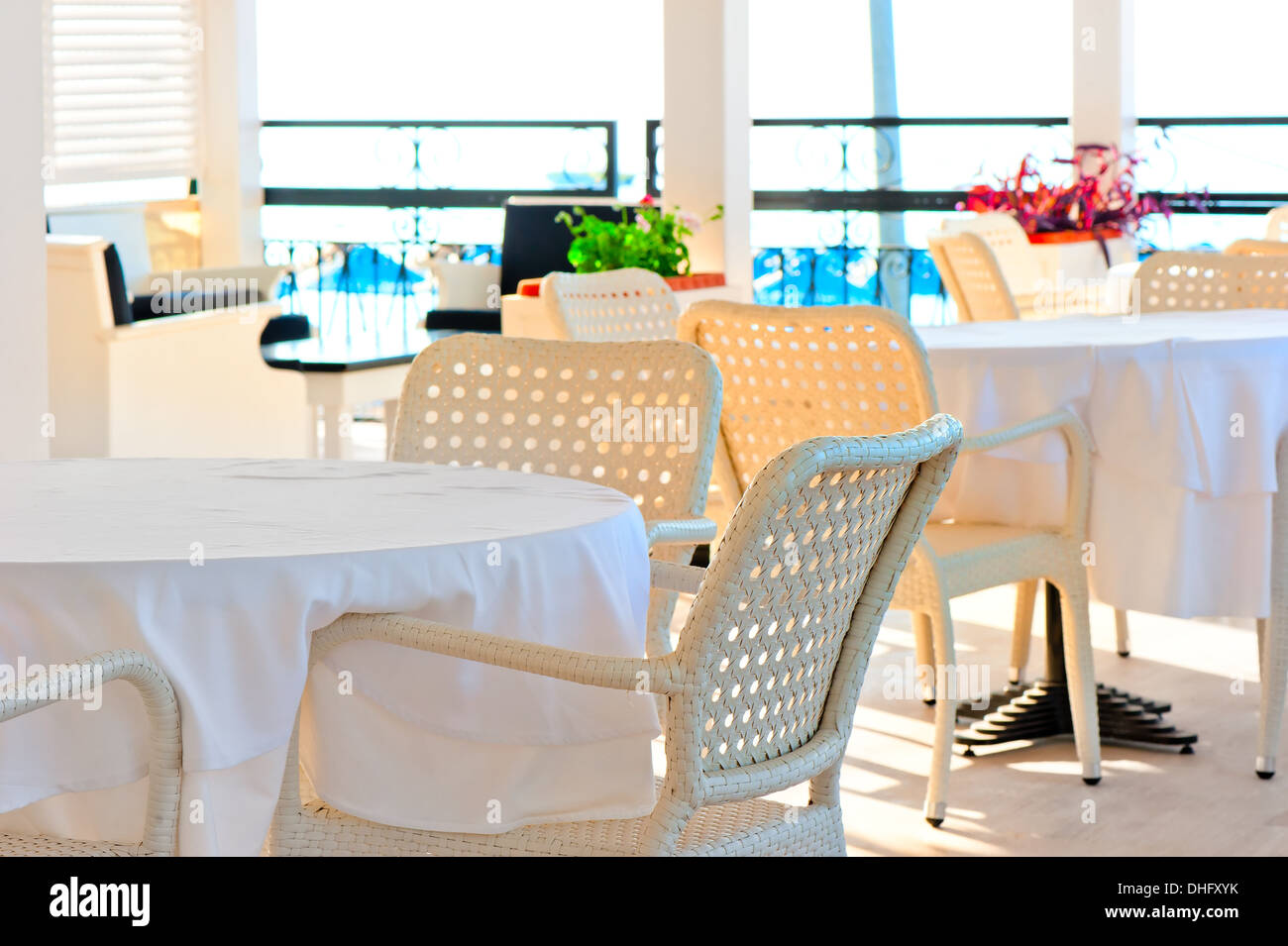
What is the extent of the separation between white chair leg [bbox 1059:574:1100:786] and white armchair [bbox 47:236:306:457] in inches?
126

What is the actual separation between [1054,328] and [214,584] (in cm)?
236

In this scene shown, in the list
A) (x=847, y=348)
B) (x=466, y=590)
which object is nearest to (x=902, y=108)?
(x=847, y=348)

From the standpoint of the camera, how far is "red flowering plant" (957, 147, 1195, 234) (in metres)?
→ 6.77

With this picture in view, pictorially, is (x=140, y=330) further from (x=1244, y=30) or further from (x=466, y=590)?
(x=1244, y=30)

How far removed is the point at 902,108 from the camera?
40.7 feet

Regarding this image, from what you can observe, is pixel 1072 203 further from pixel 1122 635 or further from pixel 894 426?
pixel 894 426

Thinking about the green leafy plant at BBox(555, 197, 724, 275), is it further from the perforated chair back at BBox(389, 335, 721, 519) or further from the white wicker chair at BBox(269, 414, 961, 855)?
the white wicker chair at BBox(269, 414, 961, 855)

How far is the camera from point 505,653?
156 cm

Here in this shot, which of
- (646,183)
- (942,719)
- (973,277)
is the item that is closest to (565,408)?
(942,719)

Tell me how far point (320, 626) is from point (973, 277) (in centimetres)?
334

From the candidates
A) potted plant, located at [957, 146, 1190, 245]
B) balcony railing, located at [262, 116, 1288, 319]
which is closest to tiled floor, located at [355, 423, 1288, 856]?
potted plant, located at [957, 146, 1190, 245]

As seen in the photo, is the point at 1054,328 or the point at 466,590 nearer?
the point at 466,590

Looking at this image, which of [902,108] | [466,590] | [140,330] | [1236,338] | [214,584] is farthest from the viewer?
[902,108]

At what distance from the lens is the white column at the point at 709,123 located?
6.54m
